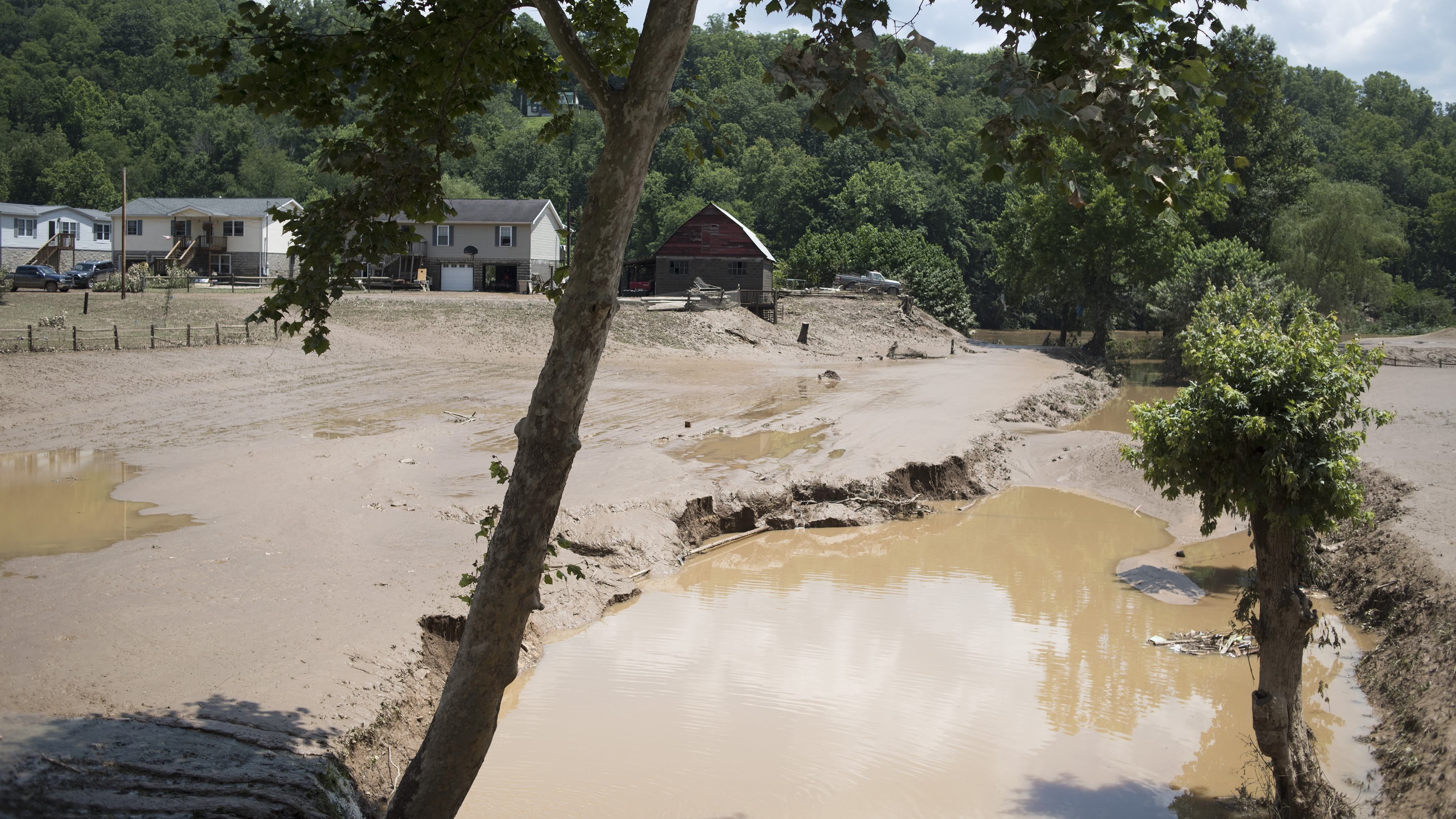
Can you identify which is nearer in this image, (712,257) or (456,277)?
(712,257)

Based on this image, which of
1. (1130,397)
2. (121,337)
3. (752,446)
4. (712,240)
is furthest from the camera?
(712,240)

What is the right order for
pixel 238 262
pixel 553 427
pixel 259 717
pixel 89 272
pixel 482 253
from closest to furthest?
pixel 553 427 < pixel 259 717 < pixel 89 272 < pixel 482 253 < pixel 238 262

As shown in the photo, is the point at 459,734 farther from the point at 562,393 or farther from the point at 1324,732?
the point at 1324,732

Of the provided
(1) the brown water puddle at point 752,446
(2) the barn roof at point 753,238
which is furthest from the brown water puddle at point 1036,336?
(1) the brown water puddle at point 752,446

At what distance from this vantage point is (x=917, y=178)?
80000 millimetres

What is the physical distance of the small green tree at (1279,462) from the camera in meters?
7.06

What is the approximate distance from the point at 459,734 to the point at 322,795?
133 centimetres

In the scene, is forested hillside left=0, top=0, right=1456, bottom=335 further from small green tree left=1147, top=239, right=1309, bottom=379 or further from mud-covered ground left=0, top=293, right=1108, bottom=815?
mud-covered ground left=0, top=293, right=1108, bottom=815

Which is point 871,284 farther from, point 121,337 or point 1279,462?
point 1279,462

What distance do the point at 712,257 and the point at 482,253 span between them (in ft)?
47.1

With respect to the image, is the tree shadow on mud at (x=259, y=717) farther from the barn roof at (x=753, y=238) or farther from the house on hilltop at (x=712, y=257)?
the barn roof at (x=753, y=238)

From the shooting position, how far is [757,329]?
47.4 m

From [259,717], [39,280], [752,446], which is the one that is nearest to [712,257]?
[39,280]

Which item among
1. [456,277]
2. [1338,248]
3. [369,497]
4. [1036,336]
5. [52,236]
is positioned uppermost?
[1338,248]
